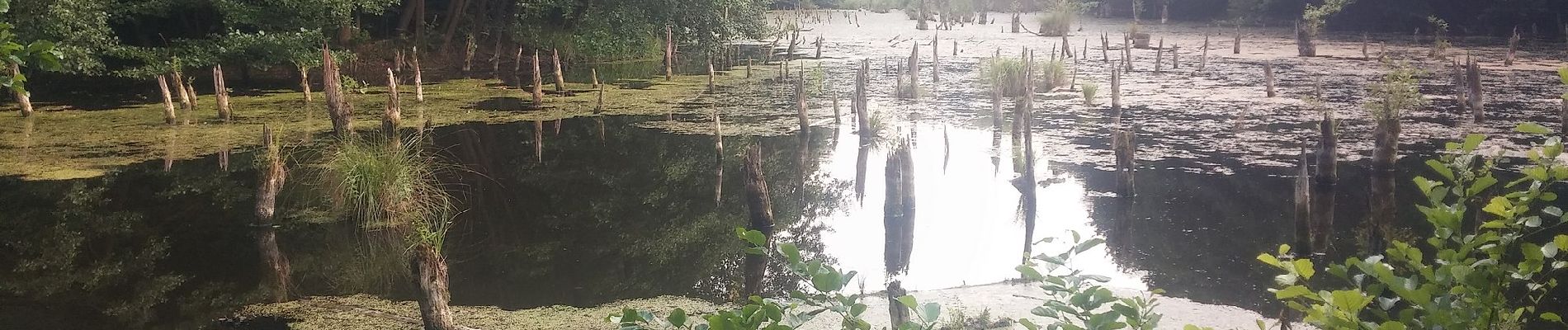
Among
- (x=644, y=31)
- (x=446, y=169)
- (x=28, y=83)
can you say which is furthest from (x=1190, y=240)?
(x=28, y=83)

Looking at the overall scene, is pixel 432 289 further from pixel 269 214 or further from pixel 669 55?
pixel 669 55

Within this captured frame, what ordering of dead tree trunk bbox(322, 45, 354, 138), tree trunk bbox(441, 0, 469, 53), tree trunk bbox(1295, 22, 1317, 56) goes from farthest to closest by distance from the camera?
1. tree trunk bbox(1295, 22, 1317, 56)
2. tree trunk bbox(441, 0, 469, 53)
3. dead tree trunk bbox(322, 45, 354, 138)

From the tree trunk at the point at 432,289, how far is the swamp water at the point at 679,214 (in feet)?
2.35

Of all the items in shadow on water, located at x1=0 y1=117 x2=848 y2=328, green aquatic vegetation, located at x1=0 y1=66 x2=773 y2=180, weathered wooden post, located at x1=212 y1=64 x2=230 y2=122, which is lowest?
shadow on water, located at x1=0 y1=117 x2=848 y2=328

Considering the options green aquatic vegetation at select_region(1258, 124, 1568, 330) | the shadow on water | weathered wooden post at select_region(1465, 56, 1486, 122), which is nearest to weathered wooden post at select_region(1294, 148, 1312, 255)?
the shadow on water

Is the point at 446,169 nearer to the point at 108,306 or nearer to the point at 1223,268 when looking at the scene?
the point at 108,306

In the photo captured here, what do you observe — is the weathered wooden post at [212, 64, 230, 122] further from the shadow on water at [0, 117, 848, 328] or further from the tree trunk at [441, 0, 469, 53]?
the tree trunk at [441, 0, 469, 53]

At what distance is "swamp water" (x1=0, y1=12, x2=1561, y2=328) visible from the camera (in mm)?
5676

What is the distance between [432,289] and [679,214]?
2.77 m

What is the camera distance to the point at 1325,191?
21.0 ft

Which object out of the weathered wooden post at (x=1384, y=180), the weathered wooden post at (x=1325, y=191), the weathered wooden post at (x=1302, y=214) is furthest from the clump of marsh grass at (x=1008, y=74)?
the weathered wooden post at (x=1302, y=214)

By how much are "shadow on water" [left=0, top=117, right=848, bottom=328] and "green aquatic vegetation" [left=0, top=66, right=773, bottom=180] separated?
616 millimetres

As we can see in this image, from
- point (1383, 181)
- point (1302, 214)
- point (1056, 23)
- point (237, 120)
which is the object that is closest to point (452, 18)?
point (237, 120)

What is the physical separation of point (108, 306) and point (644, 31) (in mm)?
12435
